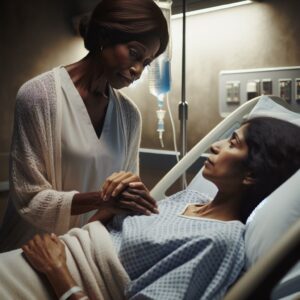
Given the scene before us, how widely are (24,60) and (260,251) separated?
121 cm

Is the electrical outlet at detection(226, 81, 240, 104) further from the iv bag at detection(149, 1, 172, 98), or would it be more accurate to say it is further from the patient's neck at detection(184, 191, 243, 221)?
the patient's neck at detection(184, 191, 243, 221)

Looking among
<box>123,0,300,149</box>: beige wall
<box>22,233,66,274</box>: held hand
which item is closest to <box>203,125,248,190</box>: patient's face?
<box>22,233,66,274</box>: held hand

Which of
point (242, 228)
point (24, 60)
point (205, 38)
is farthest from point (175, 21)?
point (242, 228)

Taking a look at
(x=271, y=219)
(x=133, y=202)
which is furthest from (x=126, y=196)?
(x=271, y=219)

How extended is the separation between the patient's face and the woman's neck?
0.38m

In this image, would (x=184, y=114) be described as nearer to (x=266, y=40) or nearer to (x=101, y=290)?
(x=266, y=40)

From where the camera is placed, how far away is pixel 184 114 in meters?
1.55

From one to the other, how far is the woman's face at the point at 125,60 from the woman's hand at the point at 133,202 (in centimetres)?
30

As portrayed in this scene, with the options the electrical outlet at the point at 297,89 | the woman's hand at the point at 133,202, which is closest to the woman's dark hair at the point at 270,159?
the woman's hand at the point at 133,202

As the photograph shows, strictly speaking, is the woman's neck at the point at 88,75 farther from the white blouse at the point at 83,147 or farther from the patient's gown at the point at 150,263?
the patient's gown at the point at 150,263

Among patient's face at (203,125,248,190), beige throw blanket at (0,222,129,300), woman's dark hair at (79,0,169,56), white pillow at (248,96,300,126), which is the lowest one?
beige throw blanket at (0,222,129,300)

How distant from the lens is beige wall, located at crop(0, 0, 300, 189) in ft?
5.18

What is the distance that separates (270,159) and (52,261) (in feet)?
1.76

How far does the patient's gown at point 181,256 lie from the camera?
856 millimetres
